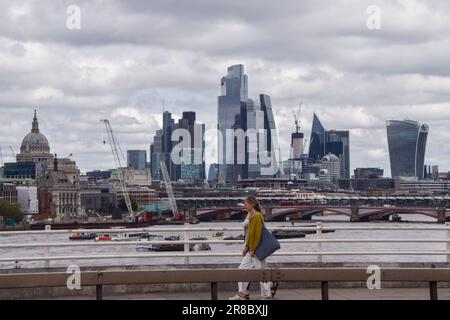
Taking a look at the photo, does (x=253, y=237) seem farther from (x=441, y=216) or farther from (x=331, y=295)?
(x=441, y=216)

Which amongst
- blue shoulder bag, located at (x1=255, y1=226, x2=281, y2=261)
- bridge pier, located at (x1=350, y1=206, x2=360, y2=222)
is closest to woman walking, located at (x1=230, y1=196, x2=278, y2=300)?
blue shoulder bag, located at (x1=255, y1=226, x2=281, y2=261)

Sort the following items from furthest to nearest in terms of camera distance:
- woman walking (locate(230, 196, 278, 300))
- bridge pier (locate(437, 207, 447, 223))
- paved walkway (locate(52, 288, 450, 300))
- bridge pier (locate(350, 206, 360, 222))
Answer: bridge pier (locate(350, 206, 360, 222)) < bridge pier (locate(437, 207, 447, 223)) < paved walkway (locate(52, 288, 450, 300)) < woman walking (locate(230, 196, 278, 300))

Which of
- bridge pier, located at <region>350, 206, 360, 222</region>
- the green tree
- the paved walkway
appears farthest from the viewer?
the green tree

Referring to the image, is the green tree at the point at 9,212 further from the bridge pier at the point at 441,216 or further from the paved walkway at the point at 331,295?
the paved walkway at the point at 331,295

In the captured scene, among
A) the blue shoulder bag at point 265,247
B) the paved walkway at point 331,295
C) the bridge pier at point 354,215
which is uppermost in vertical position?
the blue shoulder bag at point 265,247

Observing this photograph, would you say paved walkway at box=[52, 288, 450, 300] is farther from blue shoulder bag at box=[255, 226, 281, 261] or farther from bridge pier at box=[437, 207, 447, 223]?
bridge pier at box=[437, 207, 447, 223]

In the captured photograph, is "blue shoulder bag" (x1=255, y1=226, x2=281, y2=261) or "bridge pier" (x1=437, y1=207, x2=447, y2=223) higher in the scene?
"blue shoulder bag" (x1=255, y1=226, x2=281, y2=261)

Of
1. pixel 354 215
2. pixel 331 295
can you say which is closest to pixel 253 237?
pixel 331 295

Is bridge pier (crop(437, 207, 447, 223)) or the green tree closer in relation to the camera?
bridge pier (crop(437, 207, 447, 223))

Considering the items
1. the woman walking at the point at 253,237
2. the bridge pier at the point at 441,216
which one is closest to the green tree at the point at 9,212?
the bridge pier at the point at 441,216

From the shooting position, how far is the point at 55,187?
198000mm

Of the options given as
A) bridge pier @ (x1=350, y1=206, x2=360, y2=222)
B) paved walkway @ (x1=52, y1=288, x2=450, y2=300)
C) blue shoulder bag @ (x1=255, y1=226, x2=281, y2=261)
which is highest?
blue shoulder bag @ (x1=255, y1=226, x2=281, y2=261)
